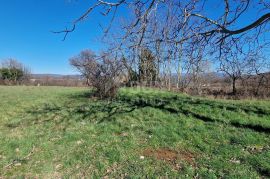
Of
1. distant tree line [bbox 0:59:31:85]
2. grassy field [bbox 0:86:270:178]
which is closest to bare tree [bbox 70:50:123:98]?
grassy field [bbox 0:86:270:178]

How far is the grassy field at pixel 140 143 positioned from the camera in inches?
152

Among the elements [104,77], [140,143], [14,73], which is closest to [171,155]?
[140,143]

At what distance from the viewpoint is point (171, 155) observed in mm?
4422

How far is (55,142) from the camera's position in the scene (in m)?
5.15

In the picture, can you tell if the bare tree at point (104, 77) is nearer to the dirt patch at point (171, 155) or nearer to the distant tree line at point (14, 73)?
the dirt patch at point (171, 155)

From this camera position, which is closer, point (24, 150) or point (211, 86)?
point (24, 150)

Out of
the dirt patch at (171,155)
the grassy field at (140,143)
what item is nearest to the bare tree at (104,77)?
the grassy field at (140,143)

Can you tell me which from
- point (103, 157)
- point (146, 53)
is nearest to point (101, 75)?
point (146, 53)

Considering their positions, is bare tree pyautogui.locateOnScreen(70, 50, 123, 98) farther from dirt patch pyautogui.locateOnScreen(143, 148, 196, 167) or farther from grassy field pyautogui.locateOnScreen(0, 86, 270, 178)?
dirt patch pyautogui.locateOnScreen(143, 148, 196, 167)

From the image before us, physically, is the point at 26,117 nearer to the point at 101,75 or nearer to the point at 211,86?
the point at 101,75

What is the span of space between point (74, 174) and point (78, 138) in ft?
5.38

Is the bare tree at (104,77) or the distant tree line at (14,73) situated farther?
the distant tree line at (14,73)

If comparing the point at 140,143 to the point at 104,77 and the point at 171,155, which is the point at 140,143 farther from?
the point at 104,77

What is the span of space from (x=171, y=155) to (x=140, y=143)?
0.83 meters
